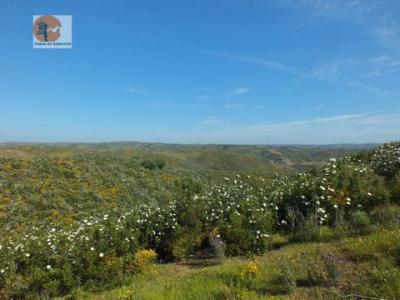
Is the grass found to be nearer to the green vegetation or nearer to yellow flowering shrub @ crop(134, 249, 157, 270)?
the green vegetation

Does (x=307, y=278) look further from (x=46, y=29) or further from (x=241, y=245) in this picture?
(x=46, y=29)

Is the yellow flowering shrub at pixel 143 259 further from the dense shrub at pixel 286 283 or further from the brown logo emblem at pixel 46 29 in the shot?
the brown logo emblem at pixel 46 29

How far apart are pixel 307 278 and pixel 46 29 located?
1900 cm

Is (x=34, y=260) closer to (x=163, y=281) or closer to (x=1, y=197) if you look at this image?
(x=163, y=281)

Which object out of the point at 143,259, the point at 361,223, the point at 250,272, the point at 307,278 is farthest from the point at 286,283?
the point at 143,259

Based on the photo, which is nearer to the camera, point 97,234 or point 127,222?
point 97,234

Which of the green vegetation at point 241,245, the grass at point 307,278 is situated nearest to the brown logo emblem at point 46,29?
the green vegetation at point 241,245

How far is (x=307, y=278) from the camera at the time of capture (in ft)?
16.3

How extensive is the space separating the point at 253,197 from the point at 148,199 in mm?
14007

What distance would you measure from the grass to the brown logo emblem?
1599 cm

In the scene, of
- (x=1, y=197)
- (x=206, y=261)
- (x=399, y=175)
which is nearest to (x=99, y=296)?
(x=206, y=261)

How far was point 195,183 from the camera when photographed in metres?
9.97

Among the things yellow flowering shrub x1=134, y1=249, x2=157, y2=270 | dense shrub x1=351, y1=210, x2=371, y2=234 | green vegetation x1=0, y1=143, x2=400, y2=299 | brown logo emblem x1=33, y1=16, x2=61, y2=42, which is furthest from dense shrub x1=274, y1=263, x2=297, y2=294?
brown logo emblem x1=33, y1=16, x2=61, y2=42

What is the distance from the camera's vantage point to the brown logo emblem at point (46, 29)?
18656 millimetres
